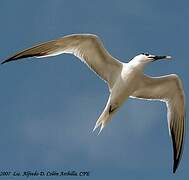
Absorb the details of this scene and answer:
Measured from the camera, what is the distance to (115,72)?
18250mm

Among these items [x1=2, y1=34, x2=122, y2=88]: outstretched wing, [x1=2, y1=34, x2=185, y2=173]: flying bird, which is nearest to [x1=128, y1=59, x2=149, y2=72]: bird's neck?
[x1=2, y1=34, x2=185, y2=173]: flying bird

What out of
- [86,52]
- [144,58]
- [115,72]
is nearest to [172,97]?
[144,58]

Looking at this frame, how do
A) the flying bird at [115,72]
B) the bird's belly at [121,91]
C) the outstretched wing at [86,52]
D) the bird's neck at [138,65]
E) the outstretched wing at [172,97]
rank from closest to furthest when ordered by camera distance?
the outstretched wing at [86,52]
the flying bird at [115,72]
the bird's belly at [121,91]
the bird's neck at [138,65]
the outstretched wing at [172,97]

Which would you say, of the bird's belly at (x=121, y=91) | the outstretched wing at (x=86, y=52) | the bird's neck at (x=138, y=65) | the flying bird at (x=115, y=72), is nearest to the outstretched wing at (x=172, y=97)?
the flying bird at (x=115, y=72)

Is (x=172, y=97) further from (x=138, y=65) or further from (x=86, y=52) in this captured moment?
(x=86, y=52)

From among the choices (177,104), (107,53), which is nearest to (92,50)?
(107,53)

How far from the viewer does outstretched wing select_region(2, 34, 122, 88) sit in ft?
57.5

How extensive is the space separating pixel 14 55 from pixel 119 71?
8.96ft

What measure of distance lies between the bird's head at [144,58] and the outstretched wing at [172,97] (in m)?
0.44

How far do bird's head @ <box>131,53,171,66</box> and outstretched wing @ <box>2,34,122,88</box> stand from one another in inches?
16.7

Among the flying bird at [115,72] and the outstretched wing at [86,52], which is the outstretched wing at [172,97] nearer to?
the flying bird at [115,72]

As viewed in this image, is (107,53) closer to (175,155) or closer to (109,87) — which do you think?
(109,87)

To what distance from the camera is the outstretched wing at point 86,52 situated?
17.5 metres

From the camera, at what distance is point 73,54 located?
18047mm
